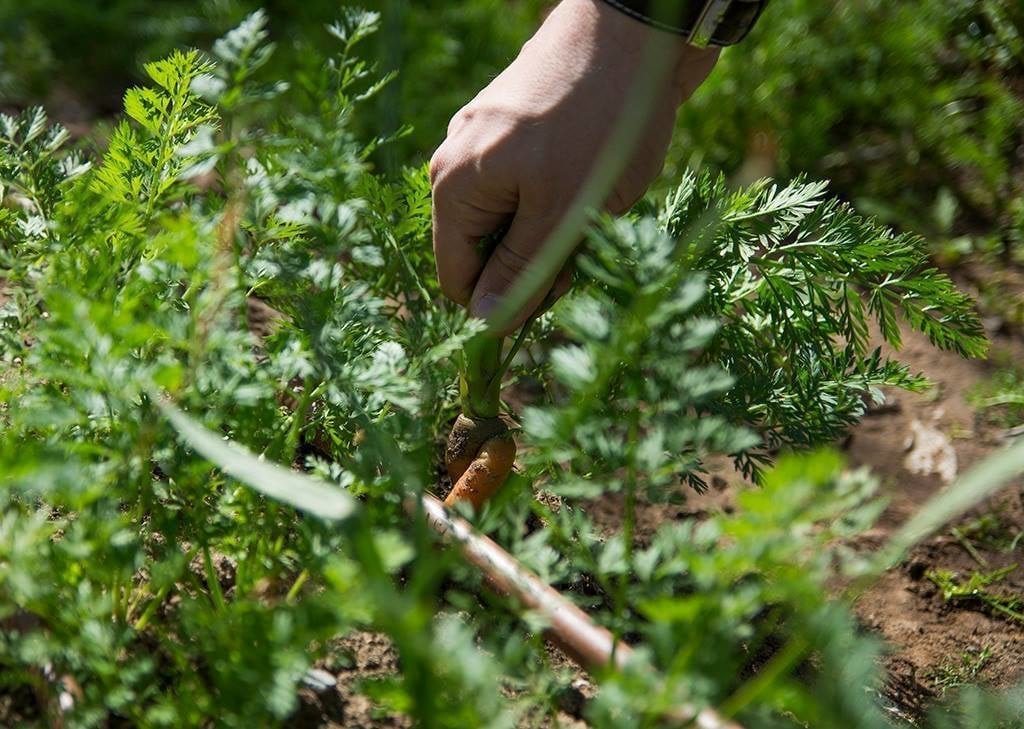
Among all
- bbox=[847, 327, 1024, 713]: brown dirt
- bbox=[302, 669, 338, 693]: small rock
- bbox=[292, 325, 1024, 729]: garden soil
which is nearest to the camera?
bbox=[302, 669, 338, 693]: small rock

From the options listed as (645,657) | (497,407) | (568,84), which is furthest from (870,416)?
(645,657)

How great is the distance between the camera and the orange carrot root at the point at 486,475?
5.38 feet

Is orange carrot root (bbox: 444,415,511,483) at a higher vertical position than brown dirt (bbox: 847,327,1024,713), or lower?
higher

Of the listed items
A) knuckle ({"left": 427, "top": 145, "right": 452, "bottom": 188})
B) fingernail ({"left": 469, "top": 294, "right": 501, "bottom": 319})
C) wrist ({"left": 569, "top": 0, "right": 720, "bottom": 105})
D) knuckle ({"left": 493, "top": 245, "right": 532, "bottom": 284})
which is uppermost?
wrist ({"left": 569, "top": 0, "right": 720, "bottom": 105})

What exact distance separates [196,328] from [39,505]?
1.40ft

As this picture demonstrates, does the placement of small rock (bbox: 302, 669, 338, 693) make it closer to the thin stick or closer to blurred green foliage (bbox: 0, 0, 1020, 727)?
blurred green foliage (bbox: 0, 0, 1020, 727)

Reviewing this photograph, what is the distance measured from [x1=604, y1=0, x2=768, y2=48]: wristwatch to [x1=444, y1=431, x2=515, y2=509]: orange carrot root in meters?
0.69

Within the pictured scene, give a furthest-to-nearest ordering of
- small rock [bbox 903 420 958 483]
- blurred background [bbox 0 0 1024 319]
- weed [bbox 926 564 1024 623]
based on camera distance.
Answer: blurred background [bbox 0 0 1024 319], small rock [bbox 903 420 958 483], weed [bbox 926 564 1024 623]

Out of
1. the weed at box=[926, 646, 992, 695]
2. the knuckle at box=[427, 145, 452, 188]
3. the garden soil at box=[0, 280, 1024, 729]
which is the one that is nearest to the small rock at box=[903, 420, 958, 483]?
the garden soil at box=[0, 280, 1024, 729]

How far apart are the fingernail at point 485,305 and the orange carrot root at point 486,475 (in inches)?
9.1

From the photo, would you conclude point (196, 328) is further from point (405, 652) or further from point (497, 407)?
point (497, 407)

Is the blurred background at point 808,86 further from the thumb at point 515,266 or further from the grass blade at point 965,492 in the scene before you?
the grass blade at point 965,492

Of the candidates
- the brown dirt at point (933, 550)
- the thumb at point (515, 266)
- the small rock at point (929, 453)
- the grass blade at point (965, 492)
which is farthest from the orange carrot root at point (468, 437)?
the small rock at point (929, 453)

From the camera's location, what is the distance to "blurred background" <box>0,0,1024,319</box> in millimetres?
2883
